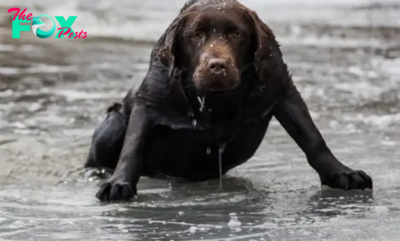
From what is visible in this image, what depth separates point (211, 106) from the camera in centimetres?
501

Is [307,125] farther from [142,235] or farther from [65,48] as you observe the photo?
[65,48]

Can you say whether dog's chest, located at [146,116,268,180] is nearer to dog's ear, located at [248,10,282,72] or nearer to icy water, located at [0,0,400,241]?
icy water, located at [0,0,400,241]

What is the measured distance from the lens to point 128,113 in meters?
5.71

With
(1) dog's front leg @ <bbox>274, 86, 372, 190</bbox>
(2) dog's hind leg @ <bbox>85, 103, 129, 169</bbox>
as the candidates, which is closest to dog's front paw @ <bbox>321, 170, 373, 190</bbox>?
Answer: (1) dog's front leg @ <bbox>274, 86, 372, 190</bbox>

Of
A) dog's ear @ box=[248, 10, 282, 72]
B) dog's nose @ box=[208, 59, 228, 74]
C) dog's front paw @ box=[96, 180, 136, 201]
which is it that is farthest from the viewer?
dog's ear @ box=[248, 10, 282, 72]

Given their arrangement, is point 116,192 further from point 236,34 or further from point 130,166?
point 236,34

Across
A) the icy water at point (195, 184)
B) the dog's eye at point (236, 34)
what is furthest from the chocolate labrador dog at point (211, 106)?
the icy water at point (195, 184)

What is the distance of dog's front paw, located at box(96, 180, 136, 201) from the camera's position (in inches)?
187

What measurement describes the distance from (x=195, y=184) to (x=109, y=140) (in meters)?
0.75

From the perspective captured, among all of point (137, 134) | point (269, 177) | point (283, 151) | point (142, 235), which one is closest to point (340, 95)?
point (283, 151)

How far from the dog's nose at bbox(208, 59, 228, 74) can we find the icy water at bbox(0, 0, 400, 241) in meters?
0.71

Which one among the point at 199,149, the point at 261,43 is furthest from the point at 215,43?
the point at 199,149

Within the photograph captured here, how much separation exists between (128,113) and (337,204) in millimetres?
1748

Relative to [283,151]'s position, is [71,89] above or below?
above
